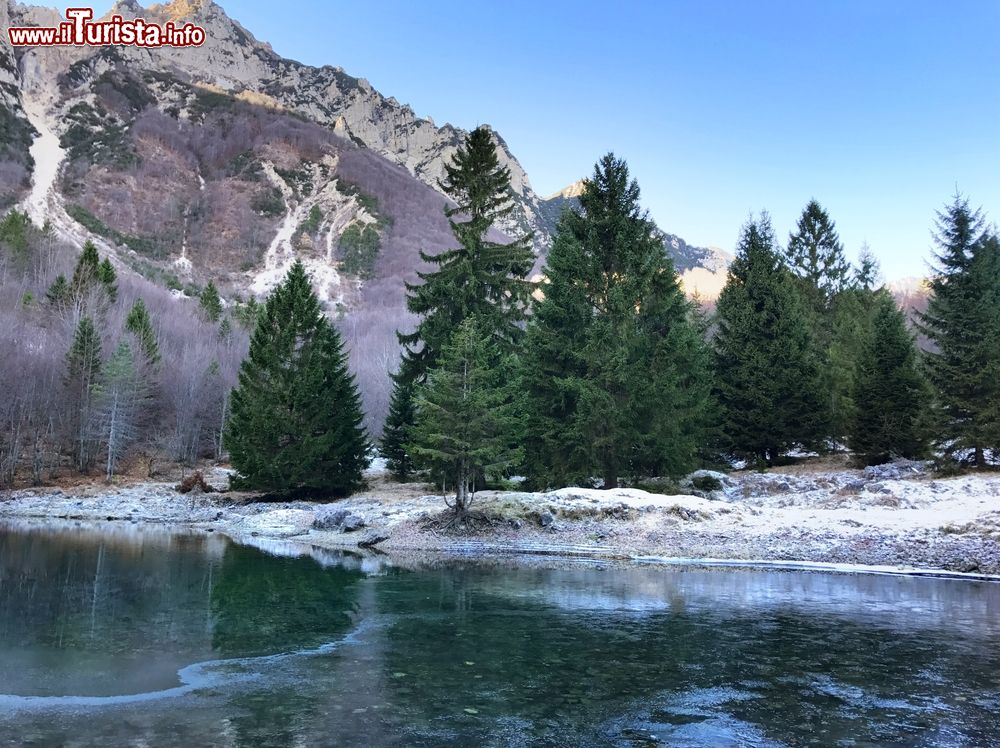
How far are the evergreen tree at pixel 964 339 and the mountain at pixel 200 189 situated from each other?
77277 mm

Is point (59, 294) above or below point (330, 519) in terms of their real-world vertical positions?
above

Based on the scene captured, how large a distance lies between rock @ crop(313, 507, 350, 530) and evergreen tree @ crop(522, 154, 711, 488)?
8.20m

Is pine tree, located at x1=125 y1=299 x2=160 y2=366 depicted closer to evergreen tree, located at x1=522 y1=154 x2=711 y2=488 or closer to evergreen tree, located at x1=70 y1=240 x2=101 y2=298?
evergreen tree, located at x1=70 y1=240 x2=101 y2=298

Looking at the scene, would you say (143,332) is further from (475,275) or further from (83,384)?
(475,275)

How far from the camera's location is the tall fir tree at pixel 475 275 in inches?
1283

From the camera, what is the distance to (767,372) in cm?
3481

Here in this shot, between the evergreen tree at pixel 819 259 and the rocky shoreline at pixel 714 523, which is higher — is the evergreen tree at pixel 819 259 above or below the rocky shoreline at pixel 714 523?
above

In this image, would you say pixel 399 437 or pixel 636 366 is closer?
pixel 636 366

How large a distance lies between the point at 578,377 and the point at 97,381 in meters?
39.4

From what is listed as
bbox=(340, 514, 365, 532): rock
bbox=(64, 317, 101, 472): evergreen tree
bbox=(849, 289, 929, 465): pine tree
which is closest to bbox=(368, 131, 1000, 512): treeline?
bbox=(849, 289, 929, 465): pine tree

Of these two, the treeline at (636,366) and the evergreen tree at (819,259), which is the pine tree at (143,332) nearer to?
the treeline at (636,366)

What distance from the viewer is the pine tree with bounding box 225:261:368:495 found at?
32.1 m

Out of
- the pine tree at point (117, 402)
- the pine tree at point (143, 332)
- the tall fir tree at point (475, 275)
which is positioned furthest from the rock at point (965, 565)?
the pine tree at point (143, 332)

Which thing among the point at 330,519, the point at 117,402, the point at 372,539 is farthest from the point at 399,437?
the point at 117,402
